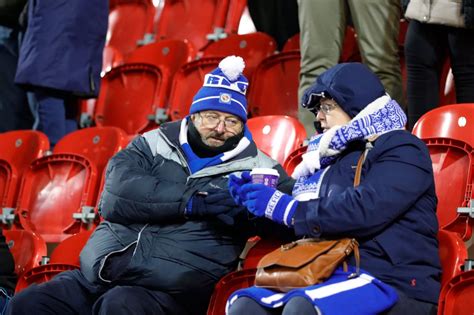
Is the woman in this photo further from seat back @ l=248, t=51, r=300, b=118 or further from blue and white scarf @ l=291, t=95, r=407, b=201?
seat back @ l=248, t=51, r=300, b=118

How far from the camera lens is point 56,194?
187 inches

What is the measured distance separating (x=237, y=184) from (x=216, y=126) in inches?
24.2

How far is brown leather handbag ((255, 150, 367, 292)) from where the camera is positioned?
2.81 meters

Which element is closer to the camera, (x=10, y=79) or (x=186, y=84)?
(x=186, y=84)

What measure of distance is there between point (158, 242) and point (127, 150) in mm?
469

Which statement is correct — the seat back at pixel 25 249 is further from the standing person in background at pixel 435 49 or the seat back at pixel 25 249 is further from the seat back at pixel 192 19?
the seat back at pixel 192 19

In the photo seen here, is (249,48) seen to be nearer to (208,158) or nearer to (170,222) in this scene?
(208,158)

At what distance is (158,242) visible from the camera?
11.4 ft

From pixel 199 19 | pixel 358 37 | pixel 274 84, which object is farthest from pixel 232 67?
pixel 199 19

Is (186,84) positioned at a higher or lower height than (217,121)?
higher

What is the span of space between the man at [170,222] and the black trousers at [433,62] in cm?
84

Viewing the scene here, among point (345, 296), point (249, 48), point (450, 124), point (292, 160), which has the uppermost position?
point (249, 48)

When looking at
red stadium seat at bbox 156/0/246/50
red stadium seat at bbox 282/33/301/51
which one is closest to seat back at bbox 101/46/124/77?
red stadium seat at bbox 156/0/246/50

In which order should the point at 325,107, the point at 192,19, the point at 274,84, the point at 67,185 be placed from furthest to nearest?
the point at 192,19 < the point at 274,84 < the point at 67,185 < the point at 325,107
